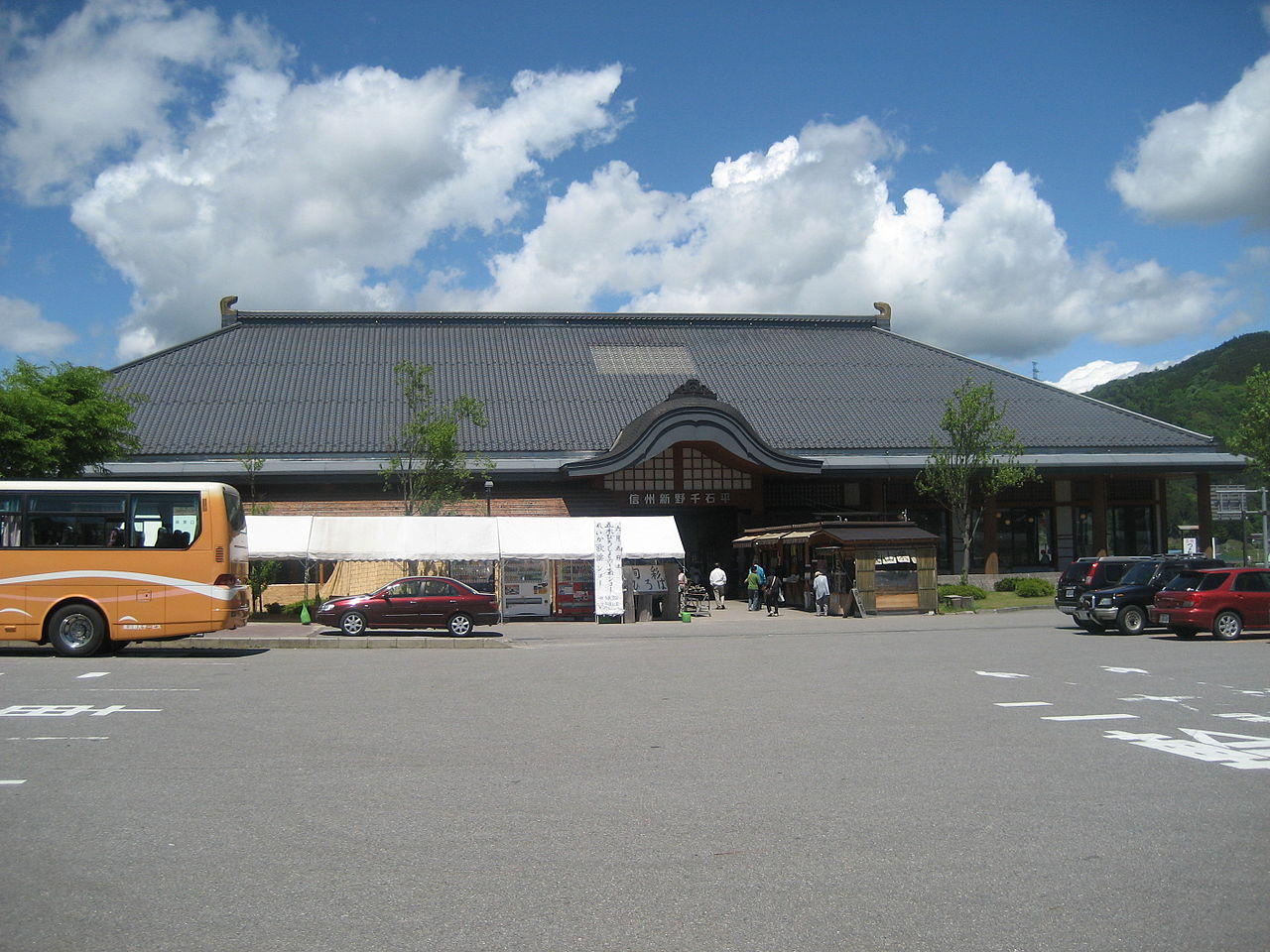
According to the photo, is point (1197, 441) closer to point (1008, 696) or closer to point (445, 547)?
point (445, 547)

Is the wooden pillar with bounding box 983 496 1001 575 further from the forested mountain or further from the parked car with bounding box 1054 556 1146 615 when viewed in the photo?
the forested mountain

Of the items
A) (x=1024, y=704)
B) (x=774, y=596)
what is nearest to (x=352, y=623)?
(x=774, y=596)

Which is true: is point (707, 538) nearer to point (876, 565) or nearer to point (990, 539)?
point (990, 539)

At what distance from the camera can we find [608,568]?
3030 cm

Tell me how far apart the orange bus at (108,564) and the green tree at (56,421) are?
7563 millimetres

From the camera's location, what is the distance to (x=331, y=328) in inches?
1988

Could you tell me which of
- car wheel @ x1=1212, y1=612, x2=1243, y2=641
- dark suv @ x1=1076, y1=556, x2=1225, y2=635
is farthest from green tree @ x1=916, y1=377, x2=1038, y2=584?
car wheel @ x1=1212, y1=612, x2=1243, y2=641

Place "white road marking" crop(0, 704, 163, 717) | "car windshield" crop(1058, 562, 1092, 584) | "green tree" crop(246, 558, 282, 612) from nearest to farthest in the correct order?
"white road marking" crop(0, 704, 163, 717) → "car windshield" crop(1058, 562, 1092, 584) → "green tree" crop(246, 558, 282, 612)

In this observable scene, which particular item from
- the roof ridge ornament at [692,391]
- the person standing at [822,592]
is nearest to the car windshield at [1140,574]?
the person standing at [822,592]

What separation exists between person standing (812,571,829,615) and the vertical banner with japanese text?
21.8 feet

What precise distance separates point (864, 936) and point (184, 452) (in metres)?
37.9

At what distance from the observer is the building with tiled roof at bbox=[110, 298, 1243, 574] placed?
128 feet

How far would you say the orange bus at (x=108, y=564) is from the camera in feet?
61.9

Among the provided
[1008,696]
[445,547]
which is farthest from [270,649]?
[1008,696]
